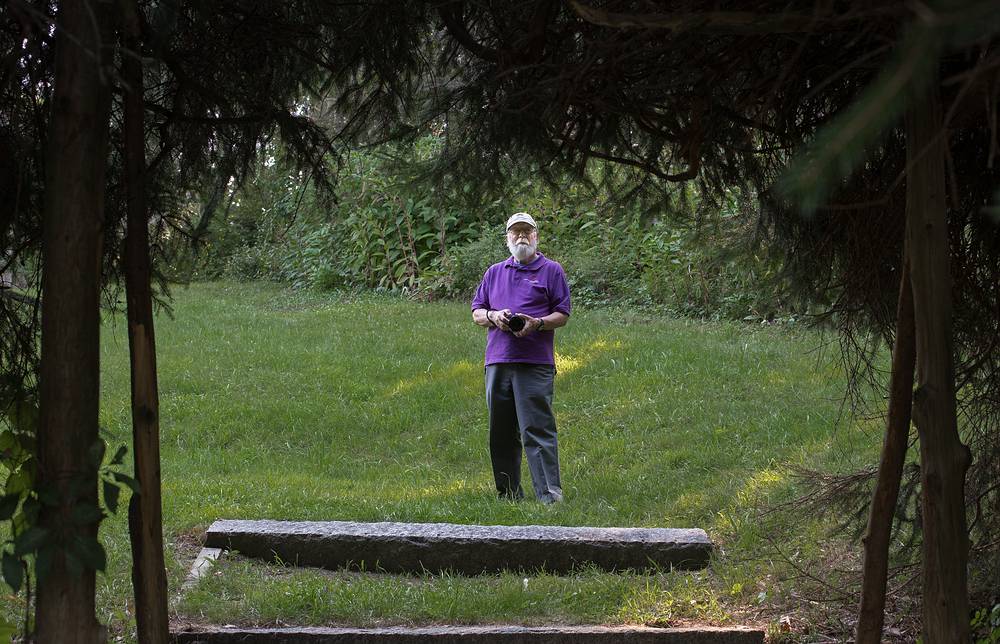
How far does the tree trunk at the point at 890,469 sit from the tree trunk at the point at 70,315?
2546 millimetres

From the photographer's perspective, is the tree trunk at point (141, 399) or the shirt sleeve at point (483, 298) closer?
the tree trunk at point (141, 399)

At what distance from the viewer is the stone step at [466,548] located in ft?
20.1

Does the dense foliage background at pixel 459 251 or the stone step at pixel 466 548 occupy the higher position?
the dense foliage background at pixel 459 251

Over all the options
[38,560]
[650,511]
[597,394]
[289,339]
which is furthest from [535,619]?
[289,339]

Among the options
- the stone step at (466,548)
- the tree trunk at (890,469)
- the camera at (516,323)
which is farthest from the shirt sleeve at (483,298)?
the tree trunk at (890,469)

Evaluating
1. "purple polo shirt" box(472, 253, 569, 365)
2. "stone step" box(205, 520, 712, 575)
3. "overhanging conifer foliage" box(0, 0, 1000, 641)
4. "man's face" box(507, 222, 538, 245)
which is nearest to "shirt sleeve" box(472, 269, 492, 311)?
"purple polo shirt" box(472, 253, 569, 365)

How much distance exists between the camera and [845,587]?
5.47 m

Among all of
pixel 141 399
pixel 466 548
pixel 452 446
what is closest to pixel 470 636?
pixel 466 548

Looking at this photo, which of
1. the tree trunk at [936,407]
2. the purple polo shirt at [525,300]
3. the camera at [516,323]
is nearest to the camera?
the tree trunk at [936,407]

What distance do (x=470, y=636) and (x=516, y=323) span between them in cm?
292

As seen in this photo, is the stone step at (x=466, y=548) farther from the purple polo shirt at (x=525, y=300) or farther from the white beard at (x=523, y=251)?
the white beard at (x=523, y=251)

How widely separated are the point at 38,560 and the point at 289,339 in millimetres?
11225

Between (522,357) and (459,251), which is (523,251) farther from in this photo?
(459,251)

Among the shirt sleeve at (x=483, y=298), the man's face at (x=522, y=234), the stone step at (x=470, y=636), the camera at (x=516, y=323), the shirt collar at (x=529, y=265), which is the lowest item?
the stone step at (x=470, y=636)
